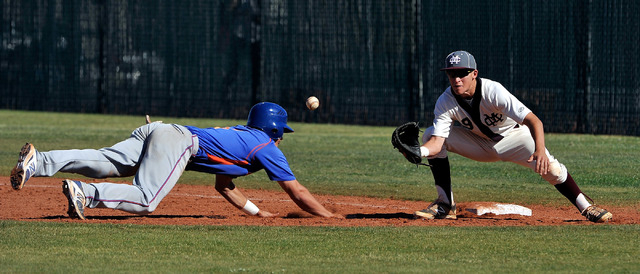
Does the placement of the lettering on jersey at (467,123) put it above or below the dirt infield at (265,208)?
above

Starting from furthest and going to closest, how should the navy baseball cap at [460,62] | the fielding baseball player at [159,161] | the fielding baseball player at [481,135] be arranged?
the navy baseball cap at [460,62] → the fielding baseball player at [481,135] → the fielding baseball player at [159,161]

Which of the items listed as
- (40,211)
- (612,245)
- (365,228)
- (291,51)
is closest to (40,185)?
(40,211)

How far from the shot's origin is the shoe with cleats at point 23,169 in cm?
668

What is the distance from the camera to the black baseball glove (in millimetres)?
7832

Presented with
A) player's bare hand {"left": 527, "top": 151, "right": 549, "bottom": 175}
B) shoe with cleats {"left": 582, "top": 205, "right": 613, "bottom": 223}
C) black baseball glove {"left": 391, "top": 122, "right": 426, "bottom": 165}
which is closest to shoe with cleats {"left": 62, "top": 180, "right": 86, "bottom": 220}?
black baseball glove {"left": 391, "top": 122, "right": 426, "bottom": 165}

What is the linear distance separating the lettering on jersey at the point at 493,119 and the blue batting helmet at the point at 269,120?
1.68 m

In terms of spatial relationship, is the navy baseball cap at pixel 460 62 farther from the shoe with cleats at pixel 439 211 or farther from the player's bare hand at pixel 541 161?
the shoe with cleats at pixel 439 211

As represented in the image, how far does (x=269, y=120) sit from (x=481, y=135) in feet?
6.10

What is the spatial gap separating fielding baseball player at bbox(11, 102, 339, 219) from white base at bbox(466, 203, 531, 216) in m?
1.68

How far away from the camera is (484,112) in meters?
7.91

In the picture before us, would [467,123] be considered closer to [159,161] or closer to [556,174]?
[556,174]

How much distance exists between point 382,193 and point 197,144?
353 cm

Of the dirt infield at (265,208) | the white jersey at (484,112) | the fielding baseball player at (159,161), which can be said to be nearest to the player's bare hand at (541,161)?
the white jersey at (484,112)

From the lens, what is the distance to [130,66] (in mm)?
21344
